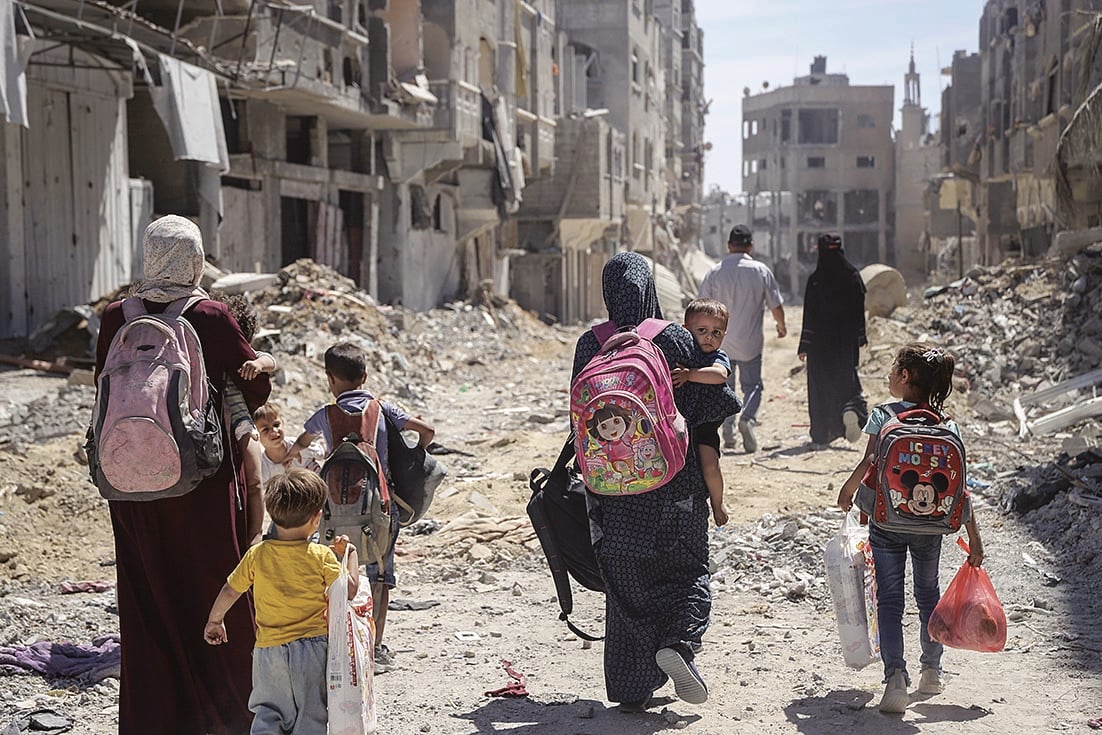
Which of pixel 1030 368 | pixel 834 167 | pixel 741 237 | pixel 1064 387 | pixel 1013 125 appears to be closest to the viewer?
pixel 741 237

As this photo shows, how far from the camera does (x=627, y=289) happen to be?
433 cm

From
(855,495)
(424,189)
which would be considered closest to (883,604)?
(855,495)

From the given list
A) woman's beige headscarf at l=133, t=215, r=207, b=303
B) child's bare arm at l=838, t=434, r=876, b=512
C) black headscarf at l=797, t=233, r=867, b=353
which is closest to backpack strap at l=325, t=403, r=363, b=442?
woman's beige headscarf at l=133, t=215, r=207, b=303

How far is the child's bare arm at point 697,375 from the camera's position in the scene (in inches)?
169

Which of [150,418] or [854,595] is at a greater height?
[150,418]

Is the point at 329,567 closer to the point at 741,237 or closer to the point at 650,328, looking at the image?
the point at 650,328

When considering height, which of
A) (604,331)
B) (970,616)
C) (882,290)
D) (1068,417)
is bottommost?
(970,616)

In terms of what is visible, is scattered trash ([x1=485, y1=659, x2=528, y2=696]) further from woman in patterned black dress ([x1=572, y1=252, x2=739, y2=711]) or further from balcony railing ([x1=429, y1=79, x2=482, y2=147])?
balcony railing ([x1=429, y1=79, x2=482, y2=147])

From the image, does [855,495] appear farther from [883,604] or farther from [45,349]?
[45,349]

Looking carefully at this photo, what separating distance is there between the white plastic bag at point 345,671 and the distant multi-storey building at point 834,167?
190ft

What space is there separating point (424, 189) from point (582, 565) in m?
21.8

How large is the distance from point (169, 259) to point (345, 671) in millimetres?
1292

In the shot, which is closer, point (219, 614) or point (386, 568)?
point (219, 614)

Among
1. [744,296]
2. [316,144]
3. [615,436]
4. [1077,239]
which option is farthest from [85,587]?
[316,144]
